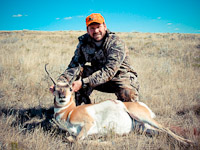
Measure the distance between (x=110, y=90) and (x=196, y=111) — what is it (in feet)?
6.60

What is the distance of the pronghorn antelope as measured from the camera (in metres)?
2.64

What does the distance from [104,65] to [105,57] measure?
14.8 inches

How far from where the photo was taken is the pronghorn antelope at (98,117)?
2.64 m

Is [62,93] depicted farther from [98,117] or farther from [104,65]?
[104,65]

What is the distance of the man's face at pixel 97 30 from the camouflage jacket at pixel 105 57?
0.40ft

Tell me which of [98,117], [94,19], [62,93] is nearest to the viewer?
[62,93]

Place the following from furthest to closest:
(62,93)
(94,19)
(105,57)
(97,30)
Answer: (105,57), (97,30), (94,19), (62,93)

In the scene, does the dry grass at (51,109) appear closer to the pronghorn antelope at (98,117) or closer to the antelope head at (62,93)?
the pronghorn antelope at (98,117)

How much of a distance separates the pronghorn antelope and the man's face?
1.40 m

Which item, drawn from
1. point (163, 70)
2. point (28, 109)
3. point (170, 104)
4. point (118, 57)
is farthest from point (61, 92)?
point (163, 70)

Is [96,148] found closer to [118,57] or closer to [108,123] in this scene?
[108,123]

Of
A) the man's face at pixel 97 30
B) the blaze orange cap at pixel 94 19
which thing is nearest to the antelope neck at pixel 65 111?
the man's face at pixel 97 30

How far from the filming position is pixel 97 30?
3.53 m

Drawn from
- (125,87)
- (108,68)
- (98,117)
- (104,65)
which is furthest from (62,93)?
(125,87)
